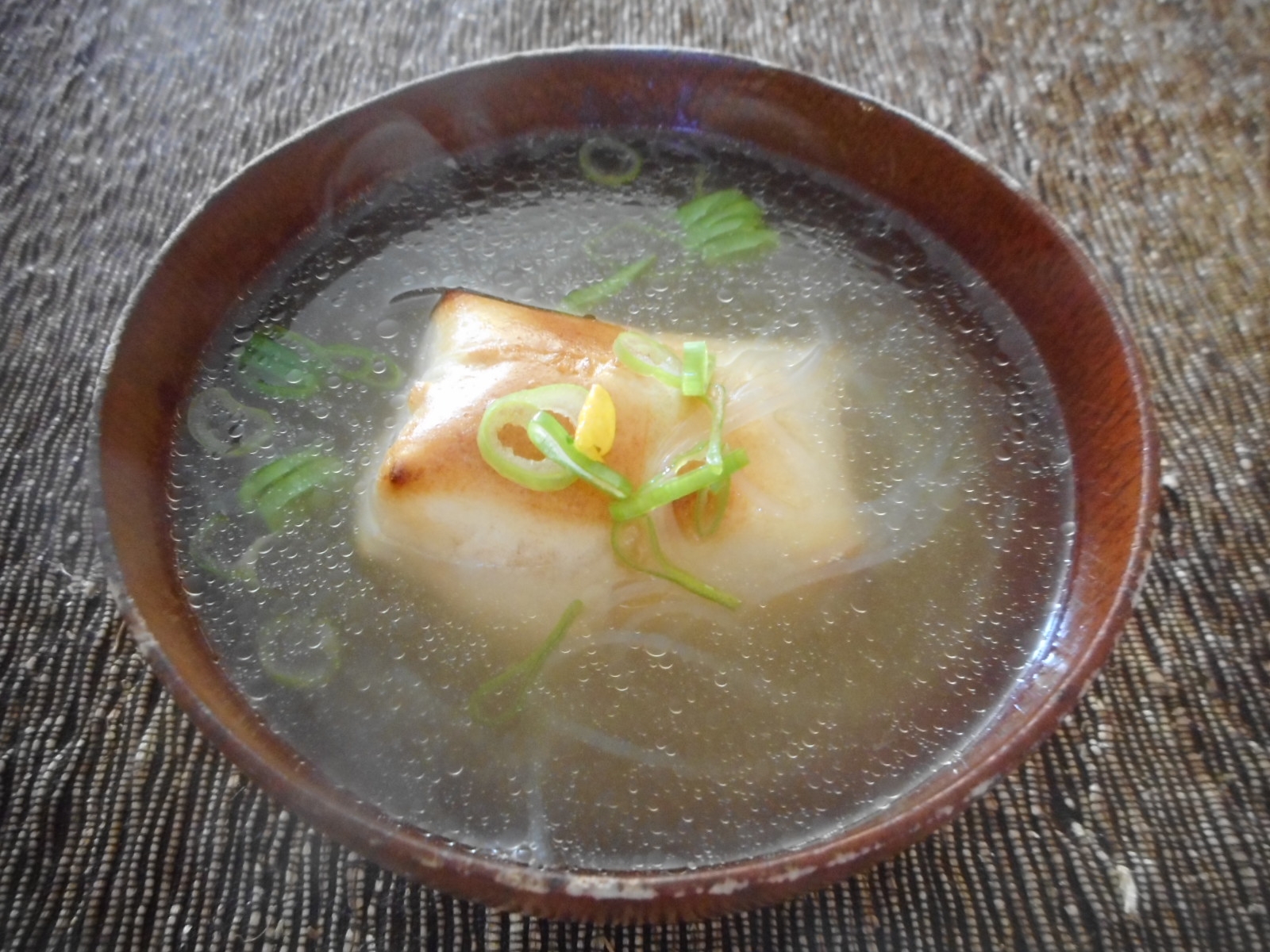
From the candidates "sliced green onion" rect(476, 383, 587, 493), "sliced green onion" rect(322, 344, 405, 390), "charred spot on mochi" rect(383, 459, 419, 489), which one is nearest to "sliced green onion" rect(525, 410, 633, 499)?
"sliced green onion" rect(476, 383, 587, 493)

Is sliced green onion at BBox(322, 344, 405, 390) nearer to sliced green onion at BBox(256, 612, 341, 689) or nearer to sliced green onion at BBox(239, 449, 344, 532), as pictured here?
sliced green onion at BBox(239, 449, 344, 532)

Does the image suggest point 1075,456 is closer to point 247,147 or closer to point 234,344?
point 234,344

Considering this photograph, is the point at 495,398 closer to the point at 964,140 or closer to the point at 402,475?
the point at 402,475

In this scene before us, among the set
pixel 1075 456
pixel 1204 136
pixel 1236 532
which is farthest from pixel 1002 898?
pixel 1204 136

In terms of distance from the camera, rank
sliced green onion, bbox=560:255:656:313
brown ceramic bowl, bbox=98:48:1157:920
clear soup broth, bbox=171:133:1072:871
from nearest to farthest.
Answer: brown ceramic bowl, bbox=98:48:1157:920, clear soup broth, bbox=171:133:1072:871, sliced green onion, bbox=560:255:656:313

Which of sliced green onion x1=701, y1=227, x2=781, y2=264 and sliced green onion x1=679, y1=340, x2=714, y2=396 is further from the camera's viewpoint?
sliced green onion x1=701, y1=227, x2=781, y2=264

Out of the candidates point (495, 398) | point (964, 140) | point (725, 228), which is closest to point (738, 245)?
point (725, 228)
